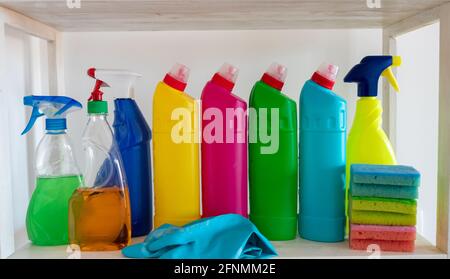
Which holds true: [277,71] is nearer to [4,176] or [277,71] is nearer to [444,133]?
[444,133]

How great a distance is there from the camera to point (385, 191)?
619 mm

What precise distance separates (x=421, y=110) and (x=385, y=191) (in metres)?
0.35

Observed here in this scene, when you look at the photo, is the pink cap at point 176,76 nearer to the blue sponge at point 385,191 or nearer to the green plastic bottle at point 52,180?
the green plastic bottle at point 52,180

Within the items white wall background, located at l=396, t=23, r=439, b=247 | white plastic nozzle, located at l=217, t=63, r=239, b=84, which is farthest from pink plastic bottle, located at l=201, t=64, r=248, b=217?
white wall background, located at l=396, t=23, r=439, b=247

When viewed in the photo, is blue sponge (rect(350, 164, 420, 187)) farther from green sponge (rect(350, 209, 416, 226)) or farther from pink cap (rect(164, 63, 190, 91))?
pink cap (rect(164, 63, 190, 91))

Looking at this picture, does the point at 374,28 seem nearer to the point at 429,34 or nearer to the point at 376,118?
the point at 429,34

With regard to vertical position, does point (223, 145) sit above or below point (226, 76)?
below

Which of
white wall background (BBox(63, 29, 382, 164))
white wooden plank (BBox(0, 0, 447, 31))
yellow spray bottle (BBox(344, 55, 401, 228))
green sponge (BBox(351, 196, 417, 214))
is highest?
white wooden plank (BBox(0, 0, 447, 31))

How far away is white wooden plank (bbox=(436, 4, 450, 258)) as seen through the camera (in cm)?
61

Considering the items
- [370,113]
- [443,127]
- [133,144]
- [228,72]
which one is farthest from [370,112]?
[133,144]

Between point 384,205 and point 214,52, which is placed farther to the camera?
point 214,52
